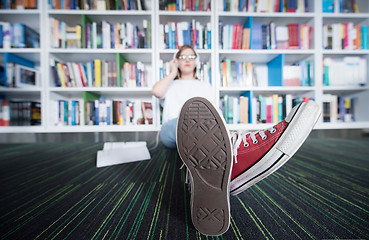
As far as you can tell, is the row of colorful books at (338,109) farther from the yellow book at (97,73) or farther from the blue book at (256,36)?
the yellow book at (97,73)

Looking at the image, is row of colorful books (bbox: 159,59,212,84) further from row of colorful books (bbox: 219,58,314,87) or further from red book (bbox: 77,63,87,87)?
red book (bbox: 77,63,87,87)

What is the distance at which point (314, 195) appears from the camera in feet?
1.78

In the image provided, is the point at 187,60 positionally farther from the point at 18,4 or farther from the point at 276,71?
the point at 18,4

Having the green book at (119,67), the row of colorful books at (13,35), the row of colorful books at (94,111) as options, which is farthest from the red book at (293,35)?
the row of colorful books at (13,35)

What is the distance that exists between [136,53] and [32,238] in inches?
67.5

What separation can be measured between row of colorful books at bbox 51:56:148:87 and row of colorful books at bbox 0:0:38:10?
627 millimetres

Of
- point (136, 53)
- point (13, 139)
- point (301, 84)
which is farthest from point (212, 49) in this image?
point (13, 139)

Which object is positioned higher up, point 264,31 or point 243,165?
point 264,31

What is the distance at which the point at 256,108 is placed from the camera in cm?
180

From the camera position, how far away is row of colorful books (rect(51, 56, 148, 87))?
1.73m

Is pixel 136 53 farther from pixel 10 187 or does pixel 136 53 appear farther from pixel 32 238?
pixel 32 238

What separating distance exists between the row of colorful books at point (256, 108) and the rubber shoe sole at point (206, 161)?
4.68 feet

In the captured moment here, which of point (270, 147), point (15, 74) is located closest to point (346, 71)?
point (270, 147)

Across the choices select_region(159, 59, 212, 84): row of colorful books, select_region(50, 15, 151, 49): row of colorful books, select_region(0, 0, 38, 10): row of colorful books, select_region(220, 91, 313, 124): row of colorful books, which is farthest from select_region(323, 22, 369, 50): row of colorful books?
select_region(0, 0, 38, 10): row of colorful books
